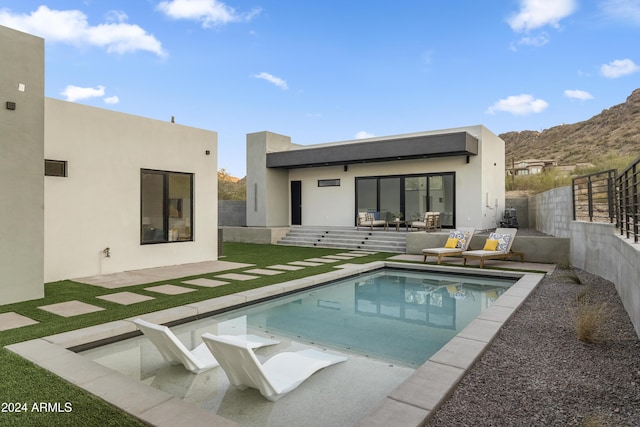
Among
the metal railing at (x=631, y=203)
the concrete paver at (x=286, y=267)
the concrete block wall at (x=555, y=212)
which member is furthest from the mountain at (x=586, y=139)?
the concrete paver at (x=286, y=267)

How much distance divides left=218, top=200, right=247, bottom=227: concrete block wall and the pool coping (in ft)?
48.0

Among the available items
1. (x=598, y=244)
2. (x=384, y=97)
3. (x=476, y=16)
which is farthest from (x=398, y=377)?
(x=384, y=97)

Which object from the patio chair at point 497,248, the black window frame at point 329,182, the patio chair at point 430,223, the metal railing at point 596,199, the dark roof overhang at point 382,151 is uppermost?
the dark roof overhang at point 382,151

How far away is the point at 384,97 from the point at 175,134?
19.0 meters

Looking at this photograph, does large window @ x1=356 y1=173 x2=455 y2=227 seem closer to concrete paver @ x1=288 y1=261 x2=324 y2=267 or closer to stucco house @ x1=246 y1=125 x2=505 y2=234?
stucco house @ x1=246 y1=125 x2=505 y2=234

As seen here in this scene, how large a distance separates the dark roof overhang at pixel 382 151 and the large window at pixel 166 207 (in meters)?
6.84

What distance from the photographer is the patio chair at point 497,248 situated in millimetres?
9641

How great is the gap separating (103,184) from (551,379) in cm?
829

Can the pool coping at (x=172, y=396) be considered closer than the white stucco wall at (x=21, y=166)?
Yes

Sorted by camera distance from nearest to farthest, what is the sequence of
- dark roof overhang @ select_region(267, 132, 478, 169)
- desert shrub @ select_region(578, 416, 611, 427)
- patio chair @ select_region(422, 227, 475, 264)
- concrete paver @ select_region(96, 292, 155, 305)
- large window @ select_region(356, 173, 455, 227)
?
1. desert shrub @ select_region(578, 416, 611, 427)
2. concrete paver @ select_region(96, 292, 155, 305)
3. patio chair @ select_region(422, 227, 475, 264)
4. dark roof overhang @ select_region(267, 132, 478, 169)
5. large window @ select_region(356, 173, 455, 227)

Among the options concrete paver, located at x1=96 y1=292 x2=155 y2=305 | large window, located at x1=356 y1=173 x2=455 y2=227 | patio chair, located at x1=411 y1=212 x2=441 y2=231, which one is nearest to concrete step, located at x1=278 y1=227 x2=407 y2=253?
patio chair, located at x1=411 y1=212 x2=441 y2=231

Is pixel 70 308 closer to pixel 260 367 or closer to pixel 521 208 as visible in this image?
pixel 260 367

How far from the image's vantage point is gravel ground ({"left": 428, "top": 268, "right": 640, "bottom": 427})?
2.60 metres

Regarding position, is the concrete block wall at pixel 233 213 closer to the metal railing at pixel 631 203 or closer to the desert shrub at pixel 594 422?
the metal railing at pixel 631 203
